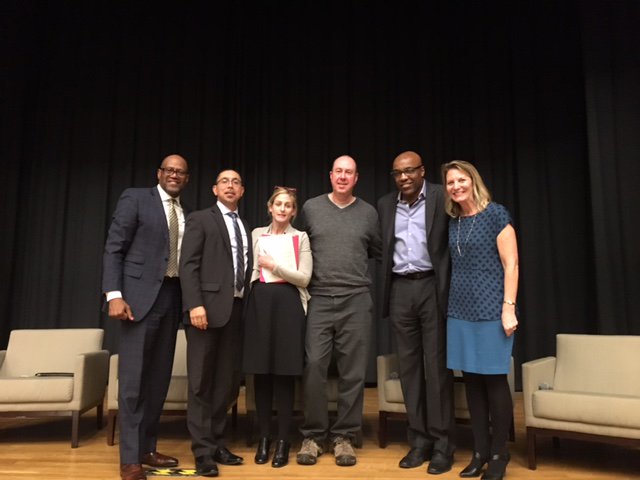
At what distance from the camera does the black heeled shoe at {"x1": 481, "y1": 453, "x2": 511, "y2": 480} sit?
2266 millimetres

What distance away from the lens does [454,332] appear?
2389 mm

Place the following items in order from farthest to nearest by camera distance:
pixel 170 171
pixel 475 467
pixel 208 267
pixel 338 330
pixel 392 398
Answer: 1. pixel 392 398
2. pixel 338 330
3. pixel 170 171
4. pixel 208 267
5. pixel 475 467

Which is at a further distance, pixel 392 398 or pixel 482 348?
pixel 392 398

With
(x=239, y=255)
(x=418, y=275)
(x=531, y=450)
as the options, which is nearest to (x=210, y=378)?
(x=239, y=255)

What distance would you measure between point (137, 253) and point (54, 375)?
1.39m

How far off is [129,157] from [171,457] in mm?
4050

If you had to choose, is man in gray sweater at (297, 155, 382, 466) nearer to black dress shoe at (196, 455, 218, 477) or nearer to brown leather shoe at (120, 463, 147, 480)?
black dress shoe at (196, 455, 218, 477)

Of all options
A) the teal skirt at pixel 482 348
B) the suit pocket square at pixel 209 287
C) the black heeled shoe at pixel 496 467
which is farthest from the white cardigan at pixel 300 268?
the black heeled shoe at pixel 496 467

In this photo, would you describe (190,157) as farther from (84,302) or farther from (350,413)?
(350,413)

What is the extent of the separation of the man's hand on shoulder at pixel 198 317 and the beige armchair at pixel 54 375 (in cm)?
118

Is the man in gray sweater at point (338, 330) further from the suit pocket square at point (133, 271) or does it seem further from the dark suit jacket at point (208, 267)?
the suit pocket square at point (133, 271)

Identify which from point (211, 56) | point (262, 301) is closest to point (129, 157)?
point (211, 56)

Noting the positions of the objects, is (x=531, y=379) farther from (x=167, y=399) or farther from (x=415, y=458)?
(x=167, y=399)

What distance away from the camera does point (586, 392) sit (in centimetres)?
256
